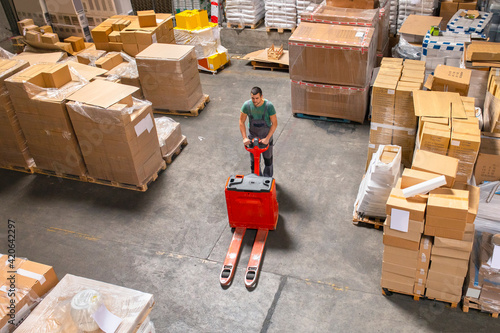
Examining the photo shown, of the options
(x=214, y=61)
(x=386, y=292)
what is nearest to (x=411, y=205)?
(x=386, y=292)

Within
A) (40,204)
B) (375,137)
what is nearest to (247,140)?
(375,137)

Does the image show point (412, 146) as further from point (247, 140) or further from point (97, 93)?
point (97, 93)

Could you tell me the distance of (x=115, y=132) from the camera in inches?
267

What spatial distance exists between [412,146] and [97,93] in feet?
16.4

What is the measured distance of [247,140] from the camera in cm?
630

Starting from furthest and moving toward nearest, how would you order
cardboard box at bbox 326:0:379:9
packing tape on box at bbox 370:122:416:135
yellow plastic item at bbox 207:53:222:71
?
yellow plastic item at bbox 207:53:222:71 < cardboard box at bbox 326:0:379:9 < packing tape on box at bbox 370:122:416:135

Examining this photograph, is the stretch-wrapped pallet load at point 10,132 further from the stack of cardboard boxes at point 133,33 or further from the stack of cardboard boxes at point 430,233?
the stack of cardboard boxes at point 430,233

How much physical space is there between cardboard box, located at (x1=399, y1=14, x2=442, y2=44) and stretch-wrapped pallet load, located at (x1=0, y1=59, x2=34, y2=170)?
24.2 feet

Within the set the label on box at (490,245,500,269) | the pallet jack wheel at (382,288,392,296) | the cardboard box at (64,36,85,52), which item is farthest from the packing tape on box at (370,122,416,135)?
the cardboard box at (64,36,85,52)

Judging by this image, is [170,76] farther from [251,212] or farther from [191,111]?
[251,212]

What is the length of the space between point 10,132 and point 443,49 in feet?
25.6

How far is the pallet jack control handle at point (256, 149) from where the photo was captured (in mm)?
6324

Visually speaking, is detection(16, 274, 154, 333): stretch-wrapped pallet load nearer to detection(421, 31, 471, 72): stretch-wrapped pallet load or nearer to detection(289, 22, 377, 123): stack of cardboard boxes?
detection(289, 22, 377, 123): stack of cardboard boxes

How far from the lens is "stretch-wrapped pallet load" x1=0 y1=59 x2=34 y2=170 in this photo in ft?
24.3
